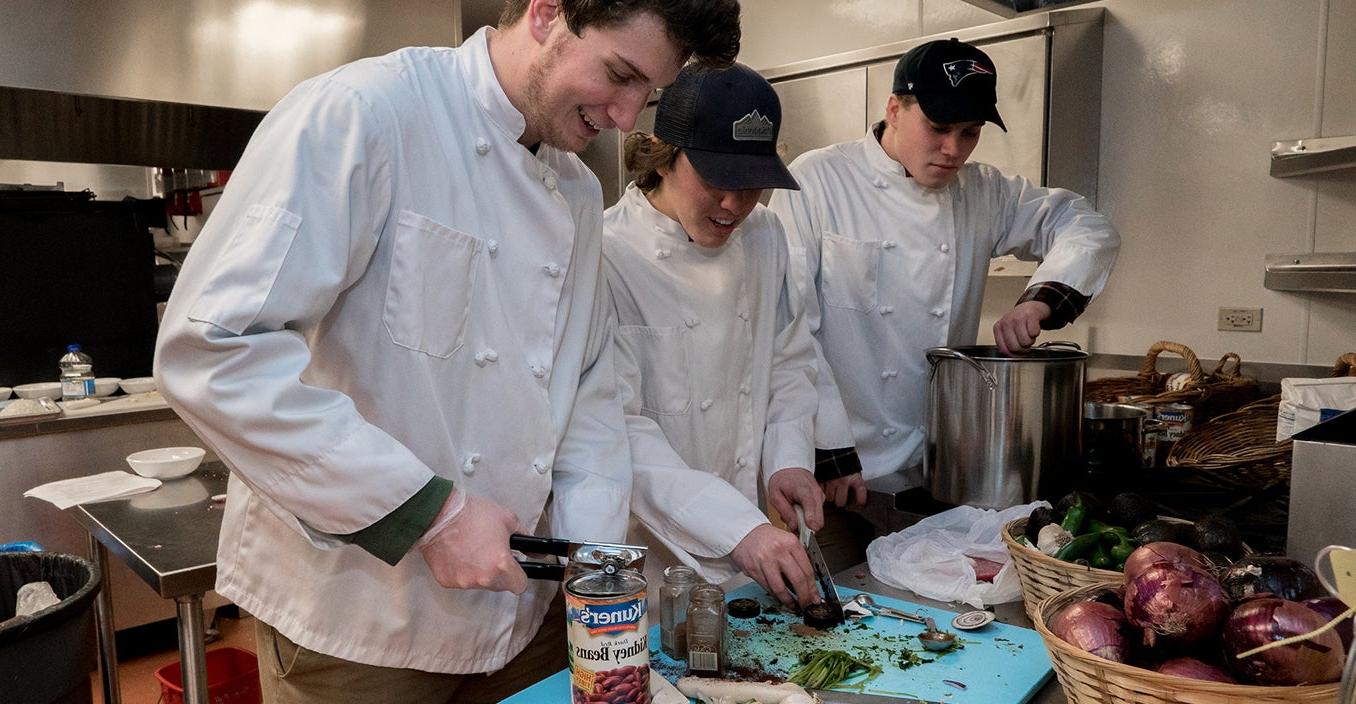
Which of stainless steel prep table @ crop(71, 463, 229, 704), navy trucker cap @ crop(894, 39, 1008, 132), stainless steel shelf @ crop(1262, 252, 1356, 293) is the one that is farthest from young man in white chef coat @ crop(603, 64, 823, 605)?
stainless steel shelf @ crop(1262, 252, 1356, 293)

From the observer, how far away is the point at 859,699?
3.51 feet

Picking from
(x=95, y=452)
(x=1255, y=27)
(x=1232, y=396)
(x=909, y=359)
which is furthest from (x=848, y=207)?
(x=95, y=452)

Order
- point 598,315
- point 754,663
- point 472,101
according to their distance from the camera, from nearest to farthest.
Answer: point 754,663 → point 472,101 → point 598,315

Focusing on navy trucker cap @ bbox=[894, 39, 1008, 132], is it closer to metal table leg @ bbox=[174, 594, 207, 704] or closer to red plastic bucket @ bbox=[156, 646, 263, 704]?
metal table leg @ bbox=[174, 594, 207, 704]

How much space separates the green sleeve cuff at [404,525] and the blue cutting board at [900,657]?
0.76ft

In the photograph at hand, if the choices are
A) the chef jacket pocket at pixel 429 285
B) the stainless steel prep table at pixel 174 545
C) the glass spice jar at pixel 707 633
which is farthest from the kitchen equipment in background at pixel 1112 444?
the stainless steel prep table at pixel 174 545

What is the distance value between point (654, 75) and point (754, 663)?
31.0 inches

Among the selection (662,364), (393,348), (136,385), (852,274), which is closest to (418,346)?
(393,348)

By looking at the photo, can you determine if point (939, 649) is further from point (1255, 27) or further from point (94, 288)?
point (94, 288)

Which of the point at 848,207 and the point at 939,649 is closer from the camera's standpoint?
the point at 939,649

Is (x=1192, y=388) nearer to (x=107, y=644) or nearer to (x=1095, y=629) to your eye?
(x=1095, y=629)

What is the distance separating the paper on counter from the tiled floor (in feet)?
4.49

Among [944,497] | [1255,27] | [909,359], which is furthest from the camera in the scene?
[1255,27]

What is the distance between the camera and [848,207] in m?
2.38
